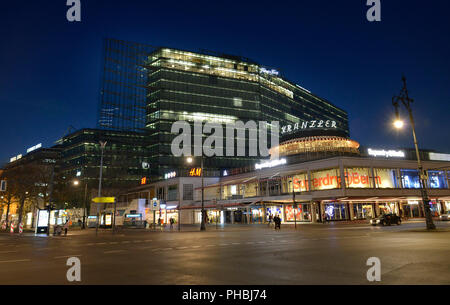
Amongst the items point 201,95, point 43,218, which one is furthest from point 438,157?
point 201,95

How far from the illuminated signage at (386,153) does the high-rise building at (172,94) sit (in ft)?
163

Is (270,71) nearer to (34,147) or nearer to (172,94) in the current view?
(172,94)

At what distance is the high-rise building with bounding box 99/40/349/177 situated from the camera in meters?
106

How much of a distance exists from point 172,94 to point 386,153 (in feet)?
239

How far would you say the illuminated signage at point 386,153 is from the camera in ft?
173

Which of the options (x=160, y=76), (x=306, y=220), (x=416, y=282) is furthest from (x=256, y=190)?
(x=160, y=76)

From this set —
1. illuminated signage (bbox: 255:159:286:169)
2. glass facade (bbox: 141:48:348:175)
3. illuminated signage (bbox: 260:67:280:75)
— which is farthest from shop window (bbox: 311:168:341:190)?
illuminated signage (bbox: 260:67:280:75)

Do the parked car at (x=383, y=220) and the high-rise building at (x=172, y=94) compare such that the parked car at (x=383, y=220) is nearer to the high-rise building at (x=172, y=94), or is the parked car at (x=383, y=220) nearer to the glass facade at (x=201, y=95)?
the high-rise building at (x=172, y=94)

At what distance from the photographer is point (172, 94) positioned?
108 meters

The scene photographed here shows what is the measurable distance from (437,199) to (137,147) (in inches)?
3462

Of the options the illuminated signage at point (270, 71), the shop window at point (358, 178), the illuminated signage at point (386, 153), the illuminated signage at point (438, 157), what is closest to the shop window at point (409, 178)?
the illuminated signage at point (386, 153)

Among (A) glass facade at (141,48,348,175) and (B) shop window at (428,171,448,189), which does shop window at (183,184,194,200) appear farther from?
(B) shop window at (428,171,448,189)

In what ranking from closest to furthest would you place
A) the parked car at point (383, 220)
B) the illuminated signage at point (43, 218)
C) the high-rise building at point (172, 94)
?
the parked car at point (383, 220) < the illuminated signage at point (43, 218) < the high-rise building at point (172, 94)

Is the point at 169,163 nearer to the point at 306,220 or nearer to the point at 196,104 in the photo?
the point at 196,104
